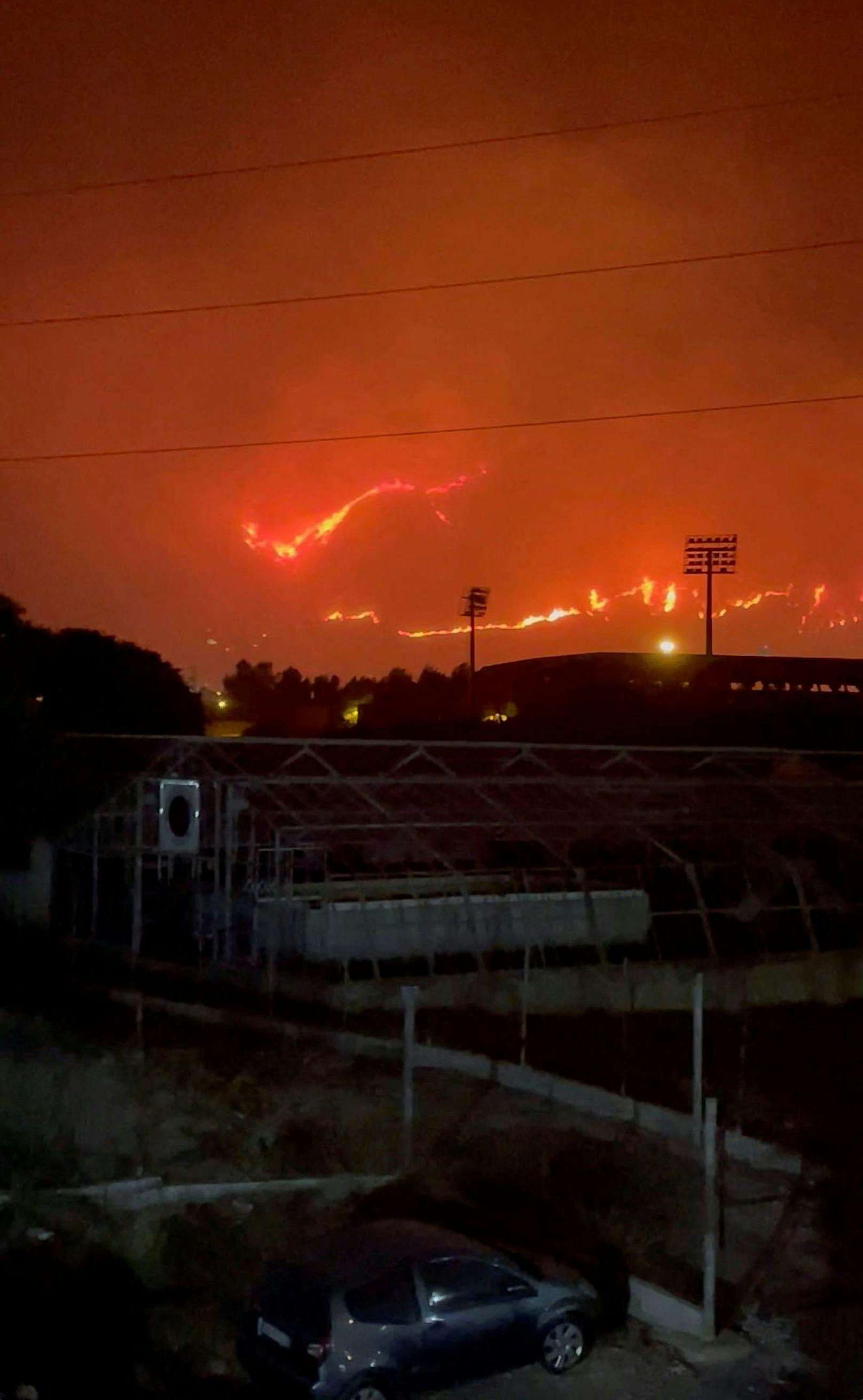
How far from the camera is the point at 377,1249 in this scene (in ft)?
26.3

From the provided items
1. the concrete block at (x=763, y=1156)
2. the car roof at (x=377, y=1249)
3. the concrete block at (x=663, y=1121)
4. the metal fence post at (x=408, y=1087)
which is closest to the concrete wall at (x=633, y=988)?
the concrete block at (x=663, y=1121)

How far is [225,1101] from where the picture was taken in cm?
1295

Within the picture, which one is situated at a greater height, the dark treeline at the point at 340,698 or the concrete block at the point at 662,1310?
the dark treeline at the point at 340,698

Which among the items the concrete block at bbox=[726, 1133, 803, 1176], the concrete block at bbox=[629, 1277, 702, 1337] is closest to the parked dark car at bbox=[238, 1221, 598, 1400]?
the concrete block at bbox=[629, 1277, 702, 1337]

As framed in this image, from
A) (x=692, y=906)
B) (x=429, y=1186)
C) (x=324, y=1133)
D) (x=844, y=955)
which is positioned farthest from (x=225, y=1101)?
(x=692, y=906)

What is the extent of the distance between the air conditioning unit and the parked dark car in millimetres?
11690

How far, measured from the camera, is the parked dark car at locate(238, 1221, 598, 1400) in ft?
24.2

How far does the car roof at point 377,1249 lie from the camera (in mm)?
7812

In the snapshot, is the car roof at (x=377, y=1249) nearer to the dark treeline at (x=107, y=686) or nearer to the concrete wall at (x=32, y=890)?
the concrete wall at (x=32, y=890)

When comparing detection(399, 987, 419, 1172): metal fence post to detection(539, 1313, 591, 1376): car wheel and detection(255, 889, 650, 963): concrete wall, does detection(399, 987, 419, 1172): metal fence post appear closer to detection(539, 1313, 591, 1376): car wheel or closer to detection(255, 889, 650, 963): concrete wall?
detection(539, 1313, 591, 1376): car wheel

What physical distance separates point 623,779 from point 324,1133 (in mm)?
11456

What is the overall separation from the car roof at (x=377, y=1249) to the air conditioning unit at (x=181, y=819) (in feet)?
38.0

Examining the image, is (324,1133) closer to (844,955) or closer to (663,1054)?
(663,1054)

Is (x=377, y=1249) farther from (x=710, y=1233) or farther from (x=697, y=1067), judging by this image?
Answer: (x=697, y=1067)
